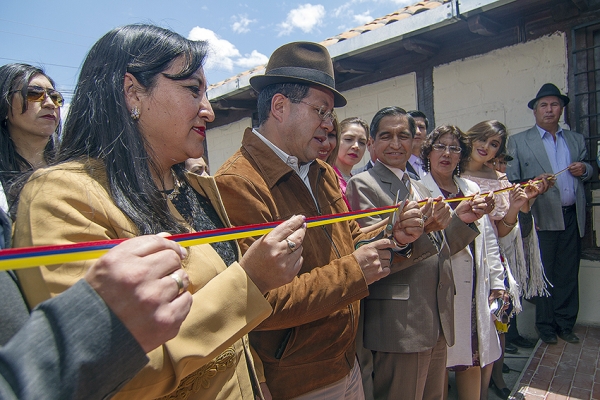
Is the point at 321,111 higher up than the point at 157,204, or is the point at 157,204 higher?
the point at 321,111

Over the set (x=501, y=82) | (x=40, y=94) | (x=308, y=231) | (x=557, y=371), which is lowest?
(x=557, y=371)

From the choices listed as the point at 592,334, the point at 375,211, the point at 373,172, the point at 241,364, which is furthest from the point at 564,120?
the point at 241,364

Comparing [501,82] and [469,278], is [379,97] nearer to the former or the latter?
[501,82]

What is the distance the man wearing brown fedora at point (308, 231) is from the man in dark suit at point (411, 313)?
11.0 inches

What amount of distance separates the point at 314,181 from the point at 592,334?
186 inches

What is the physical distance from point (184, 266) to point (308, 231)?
0.85 m

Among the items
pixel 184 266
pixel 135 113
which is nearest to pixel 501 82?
pixel 135 113

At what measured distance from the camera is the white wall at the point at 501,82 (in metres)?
5.10

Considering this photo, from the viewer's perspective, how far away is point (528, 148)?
4977mm

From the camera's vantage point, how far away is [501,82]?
5426mm

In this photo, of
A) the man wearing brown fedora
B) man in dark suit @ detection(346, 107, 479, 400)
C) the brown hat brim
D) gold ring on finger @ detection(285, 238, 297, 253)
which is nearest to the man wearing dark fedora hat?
man in dark suit @ detection(346, 107, 479, 400)

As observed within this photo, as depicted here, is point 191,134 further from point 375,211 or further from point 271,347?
point 375,211

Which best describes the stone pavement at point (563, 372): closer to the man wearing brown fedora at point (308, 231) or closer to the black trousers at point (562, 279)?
the black trousers at point (562, 279)

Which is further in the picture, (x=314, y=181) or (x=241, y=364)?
(x=314, y=181)
